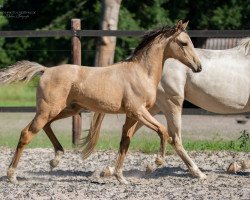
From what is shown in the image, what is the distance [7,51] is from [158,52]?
13589 millimetres

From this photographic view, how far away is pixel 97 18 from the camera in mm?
20906

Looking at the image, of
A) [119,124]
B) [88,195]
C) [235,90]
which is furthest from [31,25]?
[88,195]

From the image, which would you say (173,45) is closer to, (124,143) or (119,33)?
(124,143)

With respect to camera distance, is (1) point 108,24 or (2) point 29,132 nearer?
(2) point 29,132

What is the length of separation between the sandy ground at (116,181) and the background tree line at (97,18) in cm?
904

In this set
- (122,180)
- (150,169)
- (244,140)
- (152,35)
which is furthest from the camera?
(244,140)

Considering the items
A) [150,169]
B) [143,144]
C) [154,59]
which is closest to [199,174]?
[150,169]

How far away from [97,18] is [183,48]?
12930mm

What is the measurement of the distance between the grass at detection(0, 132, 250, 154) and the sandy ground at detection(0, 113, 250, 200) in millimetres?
367

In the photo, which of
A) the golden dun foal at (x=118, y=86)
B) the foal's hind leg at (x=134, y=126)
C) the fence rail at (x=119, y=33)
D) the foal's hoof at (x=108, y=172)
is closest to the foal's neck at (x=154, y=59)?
the golden dun foal at (x=118, y=86)

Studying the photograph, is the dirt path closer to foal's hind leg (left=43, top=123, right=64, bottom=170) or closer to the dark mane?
foal's hind leg (left=43, top=123, right=64, bottom=170)

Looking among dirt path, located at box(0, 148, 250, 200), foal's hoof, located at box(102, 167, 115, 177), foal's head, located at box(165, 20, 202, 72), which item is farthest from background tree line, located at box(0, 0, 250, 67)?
foal's head, located at box(165, 20, 202, 72)

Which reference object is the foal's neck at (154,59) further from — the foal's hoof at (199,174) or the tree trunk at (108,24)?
the tree trunk at (108,24)

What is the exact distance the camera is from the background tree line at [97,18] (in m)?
20.9
